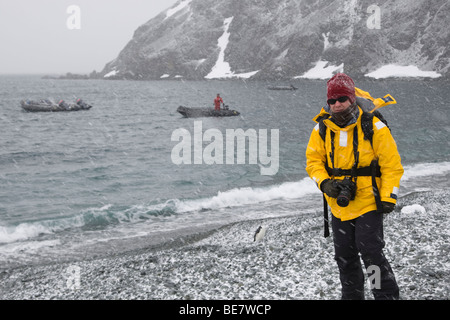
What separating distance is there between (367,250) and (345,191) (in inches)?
28.2

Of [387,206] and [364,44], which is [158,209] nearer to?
[387,206]

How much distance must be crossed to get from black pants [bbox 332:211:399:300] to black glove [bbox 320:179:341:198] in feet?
1.29

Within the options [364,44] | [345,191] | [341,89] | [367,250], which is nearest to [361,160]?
[345,191]

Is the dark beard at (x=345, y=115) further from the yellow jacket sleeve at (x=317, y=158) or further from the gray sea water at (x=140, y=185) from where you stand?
the gray sea water at (x=140, y=185)

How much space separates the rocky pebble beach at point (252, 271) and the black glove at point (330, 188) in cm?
249

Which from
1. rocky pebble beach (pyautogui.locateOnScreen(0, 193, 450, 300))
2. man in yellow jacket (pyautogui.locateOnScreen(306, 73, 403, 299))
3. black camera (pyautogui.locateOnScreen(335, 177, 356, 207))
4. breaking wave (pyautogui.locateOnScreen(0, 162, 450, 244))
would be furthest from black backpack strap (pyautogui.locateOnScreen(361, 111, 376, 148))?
breaking wave (pyautogui.locateOnScreen(0, 162, 450, 244))

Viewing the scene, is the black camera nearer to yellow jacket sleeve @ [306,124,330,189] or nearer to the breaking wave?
yellow jacket sleeve @ [306,124,330,189]

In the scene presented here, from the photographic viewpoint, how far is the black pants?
185 inches

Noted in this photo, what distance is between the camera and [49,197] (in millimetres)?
20203

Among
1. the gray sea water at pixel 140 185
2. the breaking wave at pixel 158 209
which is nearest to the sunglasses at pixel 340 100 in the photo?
the gray sea water at pixel 140 185

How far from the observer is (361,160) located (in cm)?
471

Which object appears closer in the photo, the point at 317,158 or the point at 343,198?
the point at 343,198
